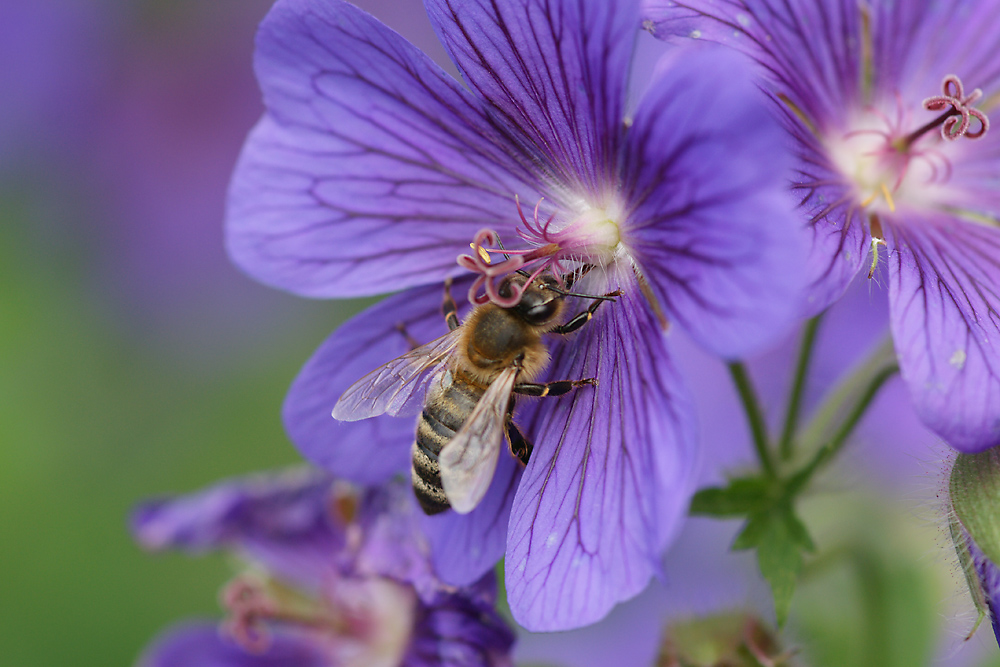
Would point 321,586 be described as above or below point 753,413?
below

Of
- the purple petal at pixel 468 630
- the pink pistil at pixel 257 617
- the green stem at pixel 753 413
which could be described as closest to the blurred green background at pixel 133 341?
the green stem at pixel 753 413

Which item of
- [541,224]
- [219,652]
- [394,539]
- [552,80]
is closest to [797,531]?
[541,224]

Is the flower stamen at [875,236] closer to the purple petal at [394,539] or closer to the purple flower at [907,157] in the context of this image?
the purple flower at [907,157]

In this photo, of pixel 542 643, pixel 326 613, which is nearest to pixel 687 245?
pixel 326 613

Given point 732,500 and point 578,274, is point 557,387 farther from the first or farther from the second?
point 732,500

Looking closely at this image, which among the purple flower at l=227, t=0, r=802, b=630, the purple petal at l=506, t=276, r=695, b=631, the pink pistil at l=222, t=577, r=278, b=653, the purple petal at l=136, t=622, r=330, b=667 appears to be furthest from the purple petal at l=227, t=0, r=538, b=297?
the purple petal at l=136, t=622, r=330, b=667

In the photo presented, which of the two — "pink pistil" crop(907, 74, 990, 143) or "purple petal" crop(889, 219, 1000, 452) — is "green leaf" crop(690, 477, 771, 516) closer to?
"purple petal" crop(889, 219, 1000, 452)

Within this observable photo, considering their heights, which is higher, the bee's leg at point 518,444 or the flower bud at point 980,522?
the flower bud at point 980,522

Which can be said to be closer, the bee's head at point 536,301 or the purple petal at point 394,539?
the bee's head at point 536,301
